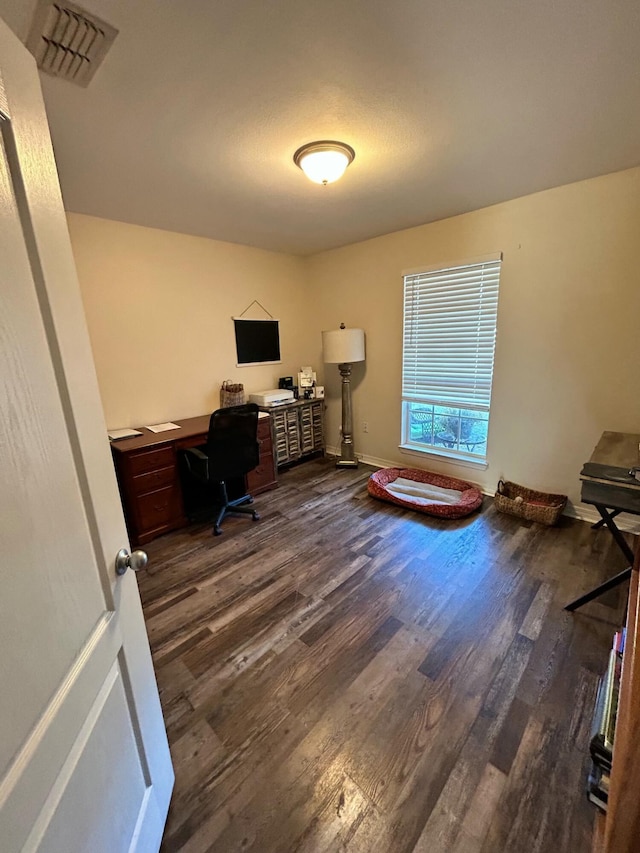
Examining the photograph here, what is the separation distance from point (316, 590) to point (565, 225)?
3.07 metres

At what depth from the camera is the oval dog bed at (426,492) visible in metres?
2.92

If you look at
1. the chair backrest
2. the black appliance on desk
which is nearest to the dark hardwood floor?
the chair backrest

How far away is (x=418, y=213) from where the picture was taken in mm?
2922

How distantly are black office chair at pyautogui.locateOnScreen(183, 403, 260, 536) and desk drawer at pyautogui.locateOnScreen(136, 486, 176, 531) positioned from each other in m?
0.24

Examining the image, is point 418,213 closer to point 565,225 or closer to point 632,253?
point 565,225

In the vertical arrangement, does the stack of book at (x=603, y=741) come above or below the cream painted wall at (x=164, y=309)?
below

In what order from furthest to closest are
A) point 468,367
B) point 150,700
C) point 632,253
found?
point 468,367 < point 632,253 < point 150,700

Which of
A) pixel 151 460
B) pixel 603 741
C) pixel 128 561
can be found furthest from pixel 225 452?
pixel 603 741

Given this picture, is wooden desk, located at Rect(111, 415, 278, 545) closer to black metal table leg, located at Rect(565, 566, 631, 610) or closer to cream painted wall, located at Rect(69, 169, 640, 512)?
cream painted wall, located at Rect(69, 169, 640, 512)

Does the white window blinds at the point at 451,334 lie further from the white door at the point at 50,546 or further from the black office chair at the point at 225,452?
the white door at the point at 50,546

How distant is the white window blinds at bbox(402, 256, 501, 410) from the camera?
302 cm

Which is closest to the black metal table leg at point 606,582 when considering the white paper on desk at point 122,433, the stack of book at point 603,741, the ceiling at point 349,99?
the stack of book at point 603,741

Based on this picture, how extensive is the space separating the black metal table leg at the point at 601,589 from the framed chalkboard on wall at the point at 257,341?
3.45 meters

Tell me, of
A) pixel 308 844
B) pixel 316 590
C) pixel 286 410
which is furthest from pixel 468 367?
pixel 308 844
